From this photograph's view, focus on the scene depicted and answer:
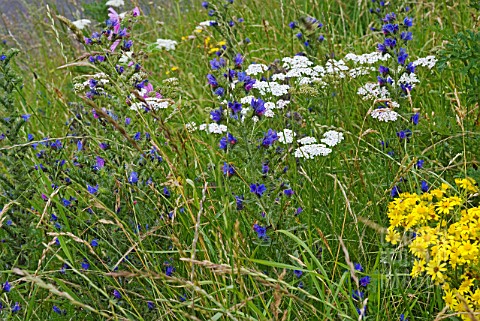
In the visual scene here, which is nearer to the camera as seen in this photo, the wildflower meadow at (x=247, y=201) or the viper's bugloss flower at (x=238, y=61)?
the wildflower meadow at (x=247, y=201)

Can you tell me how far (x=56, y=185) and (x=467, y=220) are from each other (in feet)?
4.96

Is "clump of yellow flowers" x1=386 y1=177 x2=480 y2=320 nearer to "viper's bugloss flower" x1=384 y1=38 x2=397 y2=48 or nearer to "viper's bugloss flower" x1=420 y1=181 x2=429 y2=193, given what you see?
"viper's bugloss flower" x1=420 y1=181 x2=429 y2=193

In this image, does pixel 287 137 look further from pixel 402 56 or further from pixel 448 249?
pixel 448 249

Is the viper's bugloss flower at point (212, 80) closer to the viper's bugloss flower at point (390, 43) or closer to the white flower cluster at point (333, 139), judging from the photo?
the white flower cluster at point (333, 139)

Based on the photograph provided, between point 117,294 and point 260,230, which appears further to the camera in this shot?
point 117,294

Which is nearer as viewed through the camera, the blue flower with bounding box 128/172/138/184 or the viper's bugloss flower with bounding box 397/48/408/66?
the blue flower with bounding box 128/172/138/184

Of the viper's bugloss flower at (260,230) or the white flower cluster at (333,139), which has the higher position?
the white flower cluster at (333,139)

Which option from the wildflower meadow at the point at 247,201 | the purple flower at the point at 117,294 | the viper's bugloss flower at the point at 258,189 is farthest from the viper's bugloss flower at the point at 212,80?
the purple flower at the point at 117,294

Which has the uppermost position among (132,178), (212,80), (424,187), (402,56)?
(212,80)

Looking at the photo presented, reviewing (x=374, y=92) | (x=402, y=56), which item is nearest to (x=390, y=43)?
(x=402, y=56)

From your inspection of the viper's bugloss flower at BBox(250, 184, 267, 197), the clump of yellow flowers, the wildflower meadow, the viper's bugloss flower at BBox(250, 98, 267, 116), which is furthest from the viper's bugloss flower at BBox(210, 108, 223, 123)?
the clump of yellow flowers

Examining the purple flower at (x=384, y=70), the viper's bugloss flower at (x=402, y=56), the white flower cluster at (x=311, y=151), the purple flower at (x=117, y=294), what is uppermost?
the viper's bugloss flower at (x=402, y=56)

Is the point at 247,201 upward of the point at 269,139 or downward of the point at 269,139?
downward

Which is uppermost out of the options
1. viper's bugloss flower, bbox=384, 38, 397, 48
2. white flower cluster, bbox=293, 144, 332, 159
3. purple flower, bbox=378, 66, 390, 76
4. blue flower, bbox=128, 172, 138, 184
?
viper's bugloss flower, bbox=384, 38, 397, 48
